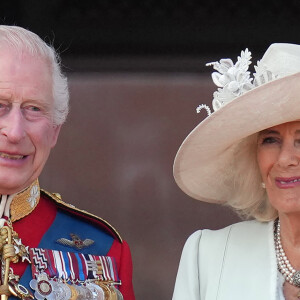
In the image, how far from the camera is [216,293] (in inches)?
127

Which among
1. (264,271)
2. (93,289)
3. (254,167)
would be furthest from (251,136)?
(93,289)

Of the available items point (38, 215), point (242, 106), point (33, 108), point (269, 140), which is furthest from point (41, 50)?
point (269, 140)

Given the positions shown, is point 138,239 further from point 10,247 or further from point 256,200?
point 10,247

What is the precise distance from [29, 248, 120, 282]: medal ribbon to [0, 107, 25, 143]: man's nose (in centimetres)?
32

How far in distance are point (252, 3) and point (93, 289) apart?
4.74ft

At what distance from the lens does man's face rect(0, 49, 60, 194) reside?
3059 millimetres

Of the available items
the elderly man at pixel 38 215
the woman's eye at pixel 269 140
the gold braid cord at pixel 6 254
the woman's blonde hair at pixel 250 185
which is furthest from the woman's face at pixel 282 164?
the gold braid cord at pixel 6 254

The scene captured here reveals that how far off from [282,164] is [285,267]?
284 mm

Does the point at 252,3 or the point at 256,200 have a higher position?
the point at 252,3

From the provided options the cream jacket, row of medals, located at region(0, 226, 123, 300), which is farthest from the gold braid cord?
the cream jacket

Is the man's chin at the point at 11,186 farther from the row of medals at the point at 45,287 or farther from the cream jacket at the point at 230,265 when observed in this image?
the cream jacket at the point at 230,265

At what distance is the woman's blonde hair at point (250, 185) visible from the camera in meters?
3.34

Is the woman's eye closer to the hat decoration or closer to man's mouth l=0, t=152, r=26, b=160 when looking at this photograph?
the hat decoration

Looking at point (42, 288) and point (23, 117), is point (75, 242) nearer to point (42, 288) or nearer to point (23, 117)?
point (42, 288)
